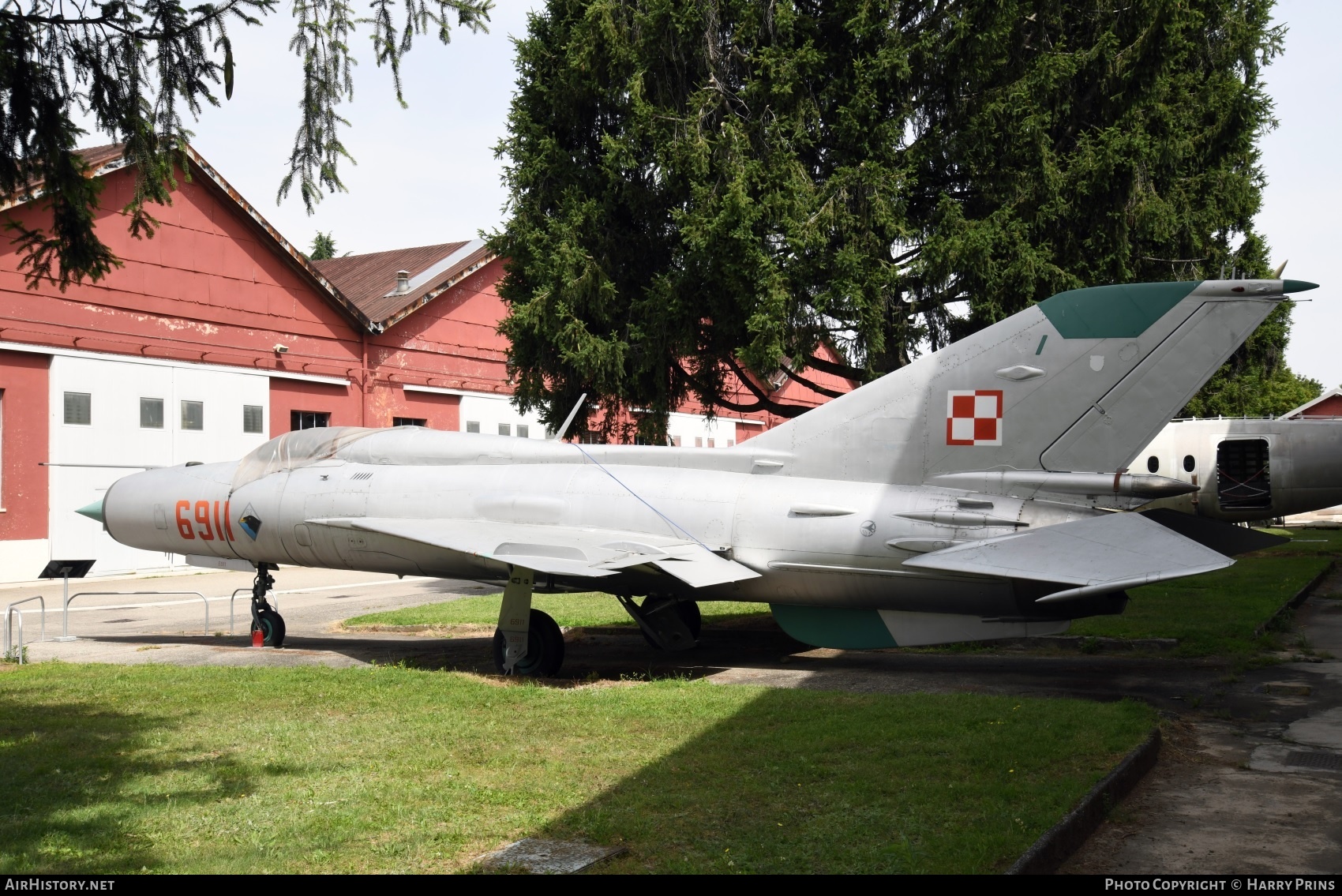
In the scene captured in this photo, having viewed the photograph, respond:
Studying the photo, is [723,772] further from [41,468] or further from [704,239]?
[41,468]

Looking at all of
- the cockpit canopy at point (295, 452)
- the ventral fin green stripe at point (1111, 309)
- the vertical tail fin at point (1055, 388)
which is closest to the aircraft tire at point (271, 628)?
the cockpit canopy at point (295, 452)

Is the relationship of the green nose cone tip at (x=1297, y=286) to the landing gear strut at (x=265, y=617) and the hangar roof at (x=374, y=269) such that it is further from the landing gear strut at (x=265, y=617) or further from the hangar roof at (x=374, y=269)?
the hangar roof at (x=374, y=269)

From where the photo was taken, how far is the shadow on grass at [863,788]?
559cm

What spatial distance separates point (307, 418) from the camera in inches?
1221

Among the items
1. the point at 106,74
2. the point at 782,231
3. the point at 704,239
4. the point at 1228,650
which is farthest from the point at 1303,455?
the point at 106,74

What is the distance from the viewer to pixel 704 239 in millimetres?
17203

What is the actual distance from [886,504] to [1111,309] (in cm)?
291

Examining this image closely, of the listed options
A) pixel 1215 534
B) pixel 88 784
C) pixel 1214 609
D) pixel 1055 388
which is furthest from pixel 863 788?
pixel 1214 609

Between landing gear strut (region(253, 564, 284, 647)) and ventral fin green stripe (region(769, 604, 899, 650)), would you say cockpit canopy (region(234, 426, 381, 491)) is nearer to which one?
landing gear strut (region(253, 564, 284, 647))

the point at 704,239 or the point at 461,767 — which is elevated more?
the point at 704,239

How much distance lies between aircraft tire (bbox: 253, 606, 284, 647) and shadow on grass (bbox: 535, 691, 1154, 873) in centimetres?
826

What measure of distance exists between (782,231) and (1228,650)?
892 centimetres

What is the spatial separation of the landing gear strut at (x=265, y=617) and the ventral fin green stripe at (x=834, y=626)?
731 cm
